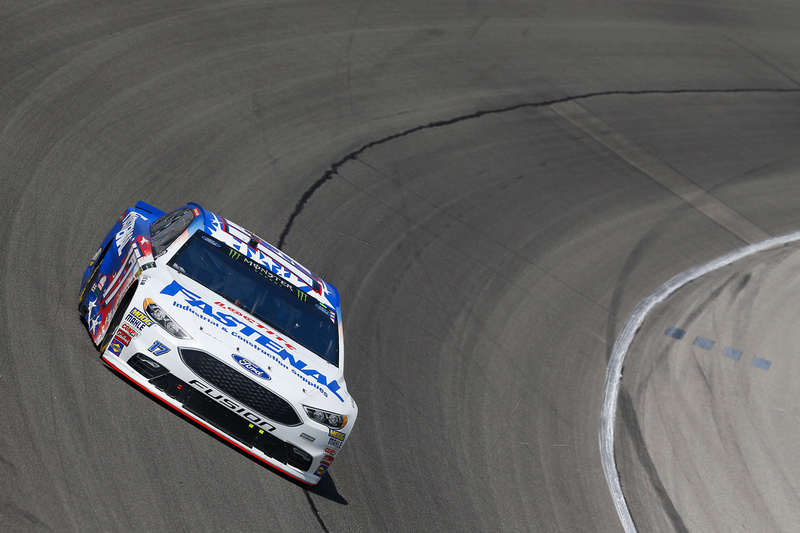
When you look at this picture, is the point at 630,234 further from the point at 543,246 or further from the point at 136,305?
the point at 136,305

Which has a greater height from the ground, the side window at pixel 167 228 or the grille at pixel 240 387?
the side window at pixel 167 228

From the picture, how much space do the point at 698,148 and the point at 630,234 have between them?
3638 mm

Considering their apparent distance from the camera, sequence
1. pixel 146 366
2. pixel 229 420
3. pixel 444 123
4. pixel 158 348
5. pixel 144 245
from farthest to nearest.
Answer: pixel 444 123
pixel 144 245
pixel 229 420
pixel 146 366
pixel 158 348

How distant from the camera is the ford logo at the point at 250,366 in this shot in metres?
7.09

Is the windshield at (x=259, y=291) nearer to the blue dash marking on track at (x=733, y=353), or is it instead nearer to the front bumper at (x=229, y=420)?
the front bumper at (x=229, y=420)

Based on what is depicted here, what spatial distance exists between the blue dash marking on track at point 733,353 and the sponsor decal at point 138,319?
8.25 meters

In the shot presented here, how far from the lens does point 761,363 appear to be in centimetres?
1171

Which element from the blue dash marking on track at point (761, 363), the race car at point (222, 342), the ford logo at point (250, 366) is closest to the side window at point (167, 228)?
the race car at point (222, 342)

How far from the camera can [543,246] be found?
1280 centimetres

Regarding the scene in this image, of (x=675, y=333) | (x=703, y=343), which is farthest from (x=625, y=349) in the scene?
(x=703, y=343)

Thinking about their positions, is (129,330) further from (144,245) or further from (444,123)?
(444,123)

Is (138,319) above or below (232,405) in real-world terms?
above

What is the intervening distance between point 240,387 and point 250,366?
197 millimetres

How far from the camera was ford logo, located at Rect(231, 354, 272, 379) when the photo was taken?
709cm
